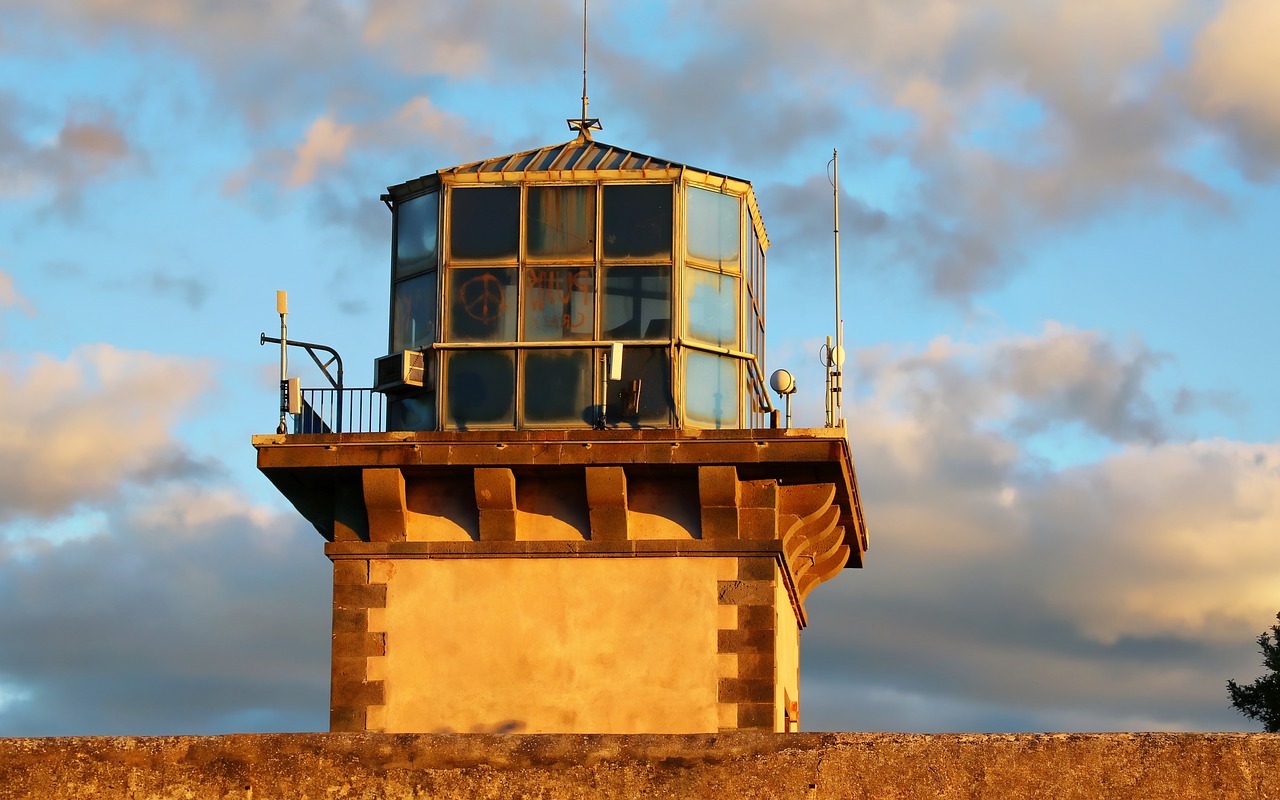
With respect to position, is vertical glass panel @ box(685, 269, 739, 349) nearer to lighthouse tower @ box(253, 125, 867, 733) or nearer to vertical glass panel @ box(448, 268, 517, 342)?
lighthouse tower @ box(253, 125, 867, 733)

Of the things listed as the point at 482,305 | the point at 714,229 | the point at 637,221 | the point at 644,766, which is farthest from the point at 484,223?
the point at 644,766

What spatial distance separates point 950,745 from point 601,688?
752 cm

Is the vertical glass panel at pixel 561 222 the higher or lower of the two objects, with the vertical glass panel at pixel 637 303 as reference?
higher

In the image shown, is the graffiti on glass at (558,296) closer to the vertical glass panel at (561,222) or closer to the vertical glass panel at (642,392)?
the vertical glass panel at (561,222)

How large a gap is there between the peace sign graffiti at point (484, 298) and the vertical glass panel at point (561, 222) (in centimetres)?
Answer: 47

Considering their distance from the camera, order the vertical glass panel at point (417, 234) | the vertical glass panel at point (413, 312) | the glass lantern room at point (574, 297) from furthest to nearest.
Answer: the vertical glass panel at point (417, 234)
the vertical glass panel at point (413, 312)
the glass lantern room at point (574, 297)

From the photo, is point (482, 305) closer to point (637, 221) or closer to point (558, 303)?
point (558, 303)

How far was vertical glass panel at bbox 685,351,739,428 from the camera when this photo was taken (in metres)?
19.9

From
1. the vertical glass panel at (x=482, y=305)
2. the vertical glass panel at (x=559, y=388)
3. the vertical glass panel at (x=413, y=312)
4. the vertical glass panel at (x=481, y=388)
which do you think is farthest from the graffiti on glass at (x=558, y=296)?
the vertical glass panel at (x=413, y=312)

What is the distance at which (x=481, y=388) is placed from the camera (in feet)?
65.7

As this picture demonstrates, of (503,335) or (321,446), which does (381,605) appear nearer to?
(321,446)

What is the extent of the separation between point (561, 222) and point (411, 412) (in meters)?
2.37

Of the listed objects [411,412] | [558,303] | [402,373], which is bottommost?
[411,412]

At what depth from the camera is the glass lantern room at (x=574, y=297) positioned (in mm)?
19875
